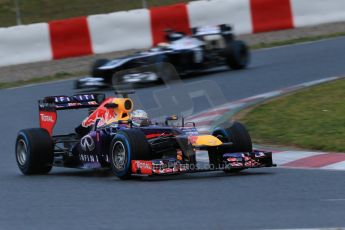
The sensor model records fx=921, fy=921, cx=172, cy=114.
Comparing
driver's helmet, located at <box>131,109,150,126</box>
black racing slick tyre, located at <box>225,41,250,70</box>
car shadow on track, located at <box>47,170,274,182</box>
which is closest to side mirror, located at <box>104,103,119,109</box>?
driver's helmet, located at <box>131,109,150,126</box>

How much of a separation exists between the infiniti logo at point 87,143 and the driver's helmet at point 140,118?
52 cm

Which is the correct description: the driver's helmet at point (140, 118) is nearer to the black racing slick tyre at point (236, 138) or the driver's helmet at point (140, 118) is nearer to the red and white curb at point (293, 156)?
the red and white curb at point (293, 156)

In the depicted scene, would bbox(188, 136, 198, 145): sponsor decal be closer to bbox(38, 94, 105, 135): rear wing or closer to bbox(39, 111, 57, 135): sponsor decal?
bbox(38, 94, 105, 135): rear wing

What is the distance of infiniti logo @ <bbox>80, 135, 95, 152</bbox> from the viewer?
9.71 m

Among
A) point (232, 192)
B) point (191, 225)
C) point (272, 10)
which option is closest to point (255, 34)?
point (272, 10)

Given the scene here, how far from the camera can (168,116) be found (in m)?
A: 9.19

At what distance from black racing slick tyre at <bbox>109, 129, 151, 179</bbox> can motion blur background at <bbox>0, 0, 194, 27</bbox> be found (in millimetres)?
13038

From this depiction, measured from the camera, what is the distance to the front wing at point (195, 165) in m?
8.83

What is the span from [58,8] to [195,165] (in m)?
14.9

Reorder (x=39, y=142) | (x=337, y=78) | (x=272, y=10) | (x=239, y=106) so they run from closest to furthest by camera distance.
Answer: (x=39, y=142) → (x=239, y=106) → (x=337, y=78) → (x=272, y=10)

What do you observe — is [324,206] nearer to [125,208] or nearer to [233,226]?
[233,226]

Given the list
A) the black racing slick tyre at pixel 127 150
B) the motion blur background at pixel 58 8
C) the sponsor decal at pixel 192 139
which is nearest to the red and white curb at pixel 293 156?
the sponsor decal at pixel 192 139

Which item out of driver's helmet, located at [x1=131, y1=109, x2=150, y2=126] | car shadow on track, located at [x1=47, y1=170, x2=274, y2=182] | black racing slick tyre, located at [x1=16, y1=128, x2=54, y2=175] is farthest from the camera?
black racing slick tyre, located at [x1=16, y1=128, x2=54, y2=175]

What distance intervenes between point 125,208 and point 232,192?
42.9 inches
